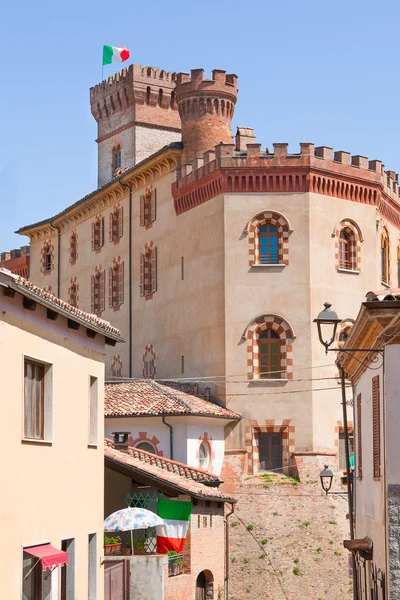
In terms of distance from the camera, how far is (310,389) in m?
41.3

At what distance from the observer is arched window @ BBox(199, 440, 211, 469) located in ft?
135

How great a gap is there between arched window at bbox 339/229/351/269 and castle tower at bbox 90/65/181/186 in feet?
75.2

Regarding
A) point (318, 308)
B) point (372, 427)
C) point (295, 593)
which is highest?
point (318, 308)

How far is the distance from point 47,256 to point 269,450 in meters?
23.1

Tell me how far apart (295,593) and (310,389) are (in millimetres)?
7347

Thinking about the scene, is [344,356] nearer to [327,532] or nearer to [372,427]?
[372,427]

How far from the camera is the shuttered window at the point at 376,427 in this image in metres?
18.7

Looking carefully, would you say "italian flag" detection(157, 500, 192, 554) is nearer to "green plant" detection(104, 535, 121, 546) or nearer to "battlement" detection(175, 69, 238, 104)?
"green plant" detection(104, 535, 121, 546)

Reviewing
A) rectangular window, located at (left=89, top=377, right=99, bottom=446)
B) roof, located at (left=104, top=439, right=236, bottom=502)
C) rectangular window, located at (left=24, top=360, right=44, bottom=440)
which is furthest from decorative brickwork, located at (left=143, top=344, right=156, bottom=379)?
rectangular window, located at (left=24, top=360, right=44, bottom=440)

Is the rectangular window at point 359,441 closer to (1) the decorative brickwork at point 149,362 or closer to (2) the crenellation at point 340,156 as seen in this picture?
(2) the crenellation at point 340,156

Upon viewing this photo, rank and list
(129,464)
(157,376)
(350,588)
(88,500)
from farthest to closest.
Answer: (157,376)
(350,588)
(129,464)
(88,500)

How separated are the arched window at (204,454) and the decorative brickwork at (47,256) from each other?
2125 centimetres

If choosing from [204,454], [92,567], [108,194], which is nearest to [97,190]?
[108,194]

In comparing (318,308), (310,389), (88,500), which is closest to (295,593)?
(310,389)
